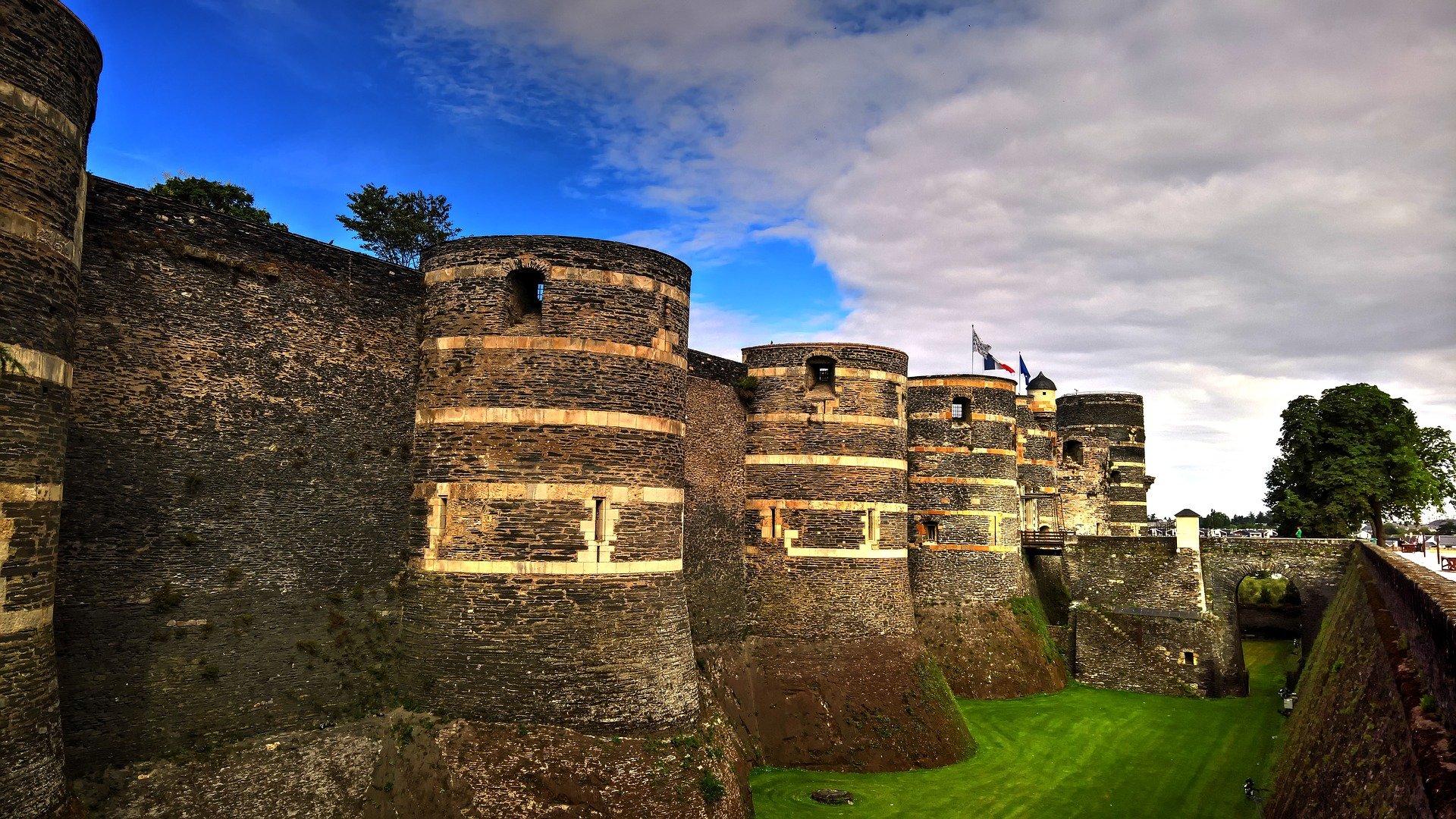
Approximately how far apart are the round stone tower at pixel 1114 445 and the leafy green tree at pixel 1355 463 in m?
6.93

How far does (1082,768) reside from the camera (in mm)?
24281

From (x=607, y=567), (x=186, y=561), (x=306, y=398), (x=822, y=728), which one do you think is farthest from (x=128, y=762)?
(x=822, y=728)

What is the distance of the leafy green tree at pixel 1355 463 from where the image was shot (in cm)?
4419

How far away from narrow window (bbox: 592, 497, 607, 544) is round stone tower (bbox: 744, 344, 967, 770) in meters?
9.71

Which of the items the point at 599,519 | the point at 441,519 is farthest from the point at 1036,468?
the point at 441,519

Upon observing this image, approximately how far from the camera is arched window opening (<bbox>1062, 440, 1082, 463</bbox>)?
49375 millimetres

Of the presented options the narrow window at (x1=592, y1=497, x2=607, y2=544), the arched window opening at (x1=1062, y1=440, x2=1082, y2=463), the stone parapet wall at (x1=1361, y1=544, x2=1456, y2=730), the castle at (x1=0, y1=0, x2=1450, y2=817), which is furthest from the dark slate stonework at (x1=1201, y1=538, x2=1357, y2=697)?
the narrow window at (x1=592, y1=497, x2=607, y2=544)

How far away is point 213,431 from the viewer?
539 inches

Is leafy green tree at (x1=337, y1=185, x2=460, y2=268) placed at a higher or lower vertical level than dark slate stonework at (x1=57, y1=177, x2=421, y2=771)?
higher

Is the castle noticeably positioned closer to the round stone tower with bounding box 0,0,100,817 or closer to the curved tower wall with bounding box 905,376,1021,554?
the round stone tower with bounding box 0,0,100,817

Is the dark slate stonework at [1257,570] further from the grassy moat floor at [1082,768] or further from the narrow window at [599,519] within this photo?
the narrow window at [599,519]

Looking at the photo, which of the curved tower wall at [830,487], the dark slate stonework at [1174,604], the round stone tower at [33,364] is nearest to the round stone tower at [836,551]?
the curved tower wall at [830,487]

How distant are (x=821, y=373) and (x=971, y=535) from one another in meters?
11.2

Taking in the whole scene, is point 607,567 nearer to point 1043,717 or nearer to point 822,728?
point 822,728
